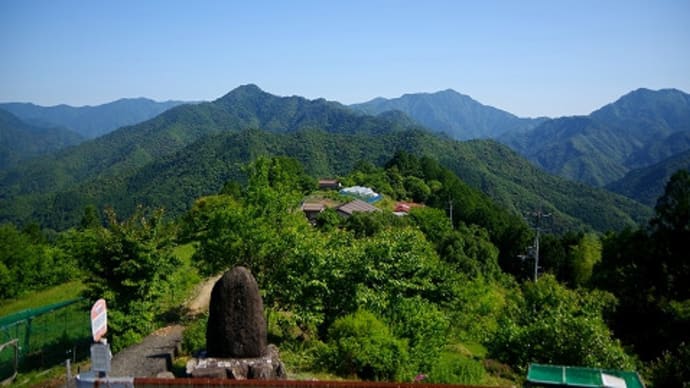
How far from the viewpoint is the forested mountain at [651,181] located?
16231 cm

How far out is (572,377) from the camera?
8.11 metres

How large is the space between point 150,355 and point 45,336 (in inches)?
203

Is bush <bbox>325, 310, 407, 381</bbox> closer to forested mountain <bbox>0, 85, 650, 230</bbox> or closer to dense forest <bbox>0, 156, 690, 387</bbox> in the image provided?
dense forest <bbox>0, 156, 690, 387</bbox>

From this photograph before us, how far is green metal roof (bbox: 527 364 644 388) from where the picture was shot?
7848mm

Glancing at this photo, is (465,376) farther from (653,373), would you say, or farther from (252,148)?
(252,148)

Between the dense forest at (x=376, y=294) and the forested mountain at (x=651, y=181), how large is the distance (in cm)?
15379

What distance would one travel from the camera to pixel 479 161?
12875 centimetres

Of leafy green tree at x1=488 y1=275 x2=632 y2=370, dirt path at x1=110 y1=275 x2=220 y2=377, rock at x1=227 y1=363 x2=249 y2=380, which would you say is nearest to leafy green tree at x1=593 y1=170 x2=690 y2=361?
leafy green tree at x1=488 y1=275 x2=632 y2=370

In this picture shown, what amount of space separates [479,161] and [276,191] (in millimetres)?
114656

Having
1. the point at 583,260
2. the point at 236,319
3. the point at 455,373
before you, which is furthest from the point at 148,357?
the point at 583,260

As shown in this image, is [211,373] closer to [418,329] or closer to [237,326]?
[237,326]

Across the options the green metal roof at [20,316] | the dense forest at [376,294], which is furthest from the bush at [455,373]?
the green metal roof at [20,316]

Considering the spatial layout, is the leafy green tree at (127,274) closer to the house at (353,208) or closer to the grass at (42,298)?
the grass at (42,298)

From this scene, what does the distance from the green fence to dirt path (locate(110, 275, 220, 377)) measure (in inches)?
63.4
